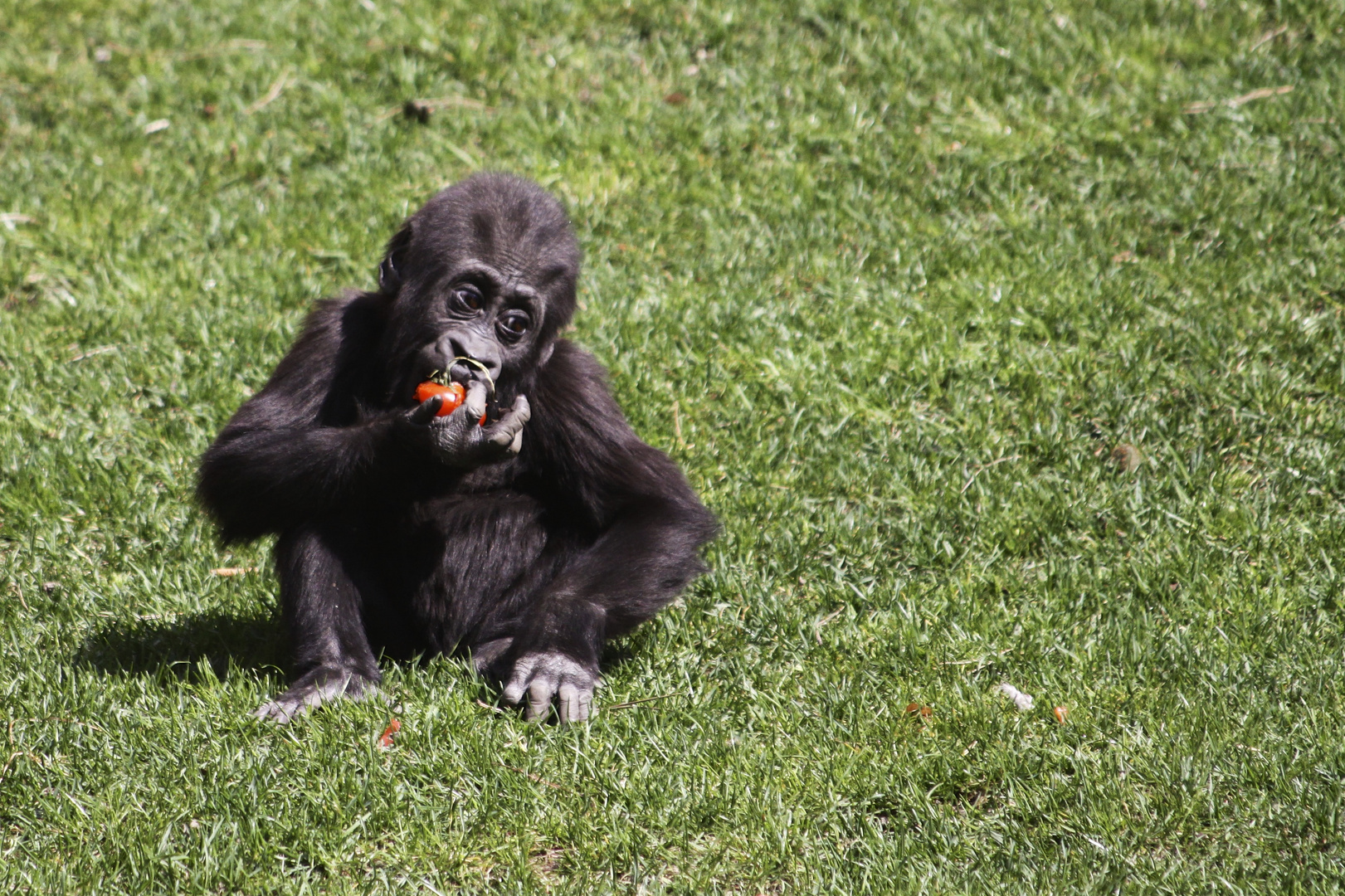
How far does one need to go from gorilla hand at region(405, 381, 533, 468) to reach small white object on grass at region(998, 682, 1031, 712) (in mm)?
2119

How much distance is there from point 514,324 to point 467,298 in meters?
0.21

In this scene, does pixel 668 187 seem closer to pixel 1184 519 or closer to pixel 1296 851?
pixel 1184 519

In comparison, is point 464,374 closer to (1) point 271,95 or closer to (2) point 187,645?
(2) point 187,645

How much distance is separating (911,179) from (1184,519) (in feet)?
11.5

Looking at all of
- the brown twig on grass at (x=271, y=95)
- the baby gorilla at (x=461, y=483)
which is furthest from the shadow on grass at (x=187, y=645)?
the brown twig on grass at (x=271, y=95)

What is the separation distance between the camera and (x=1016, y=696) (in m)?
5.15

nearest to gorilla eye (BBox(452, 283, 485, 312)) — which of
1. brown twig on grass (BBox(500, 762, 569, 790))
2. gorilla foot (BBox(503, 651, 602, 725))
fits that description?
gorilla foot (BBox(503, 651, 602, 725))

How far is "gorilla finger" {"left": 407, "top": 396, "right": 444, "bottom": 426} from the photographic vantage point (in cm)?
475

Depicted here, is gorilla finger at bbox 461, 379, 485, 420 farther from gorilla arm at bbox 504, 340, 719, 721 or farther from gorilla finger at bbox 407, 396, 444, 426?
gorilla arm at bbox 504, 340, 719, 721

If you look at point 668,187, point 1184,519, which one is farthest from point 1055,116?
point 1184,519

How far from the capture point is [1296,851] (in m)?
4.16

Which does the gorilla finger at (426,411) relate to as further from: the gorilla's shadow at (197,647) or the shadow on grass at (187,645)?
the shadow on grass at (187,645)

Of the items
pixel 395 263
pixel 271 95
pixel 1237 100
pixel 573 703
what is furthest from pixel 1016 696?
pixel 271 95

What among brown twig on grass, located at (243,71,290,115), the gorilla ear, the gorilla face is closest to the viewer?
the gorilla face
